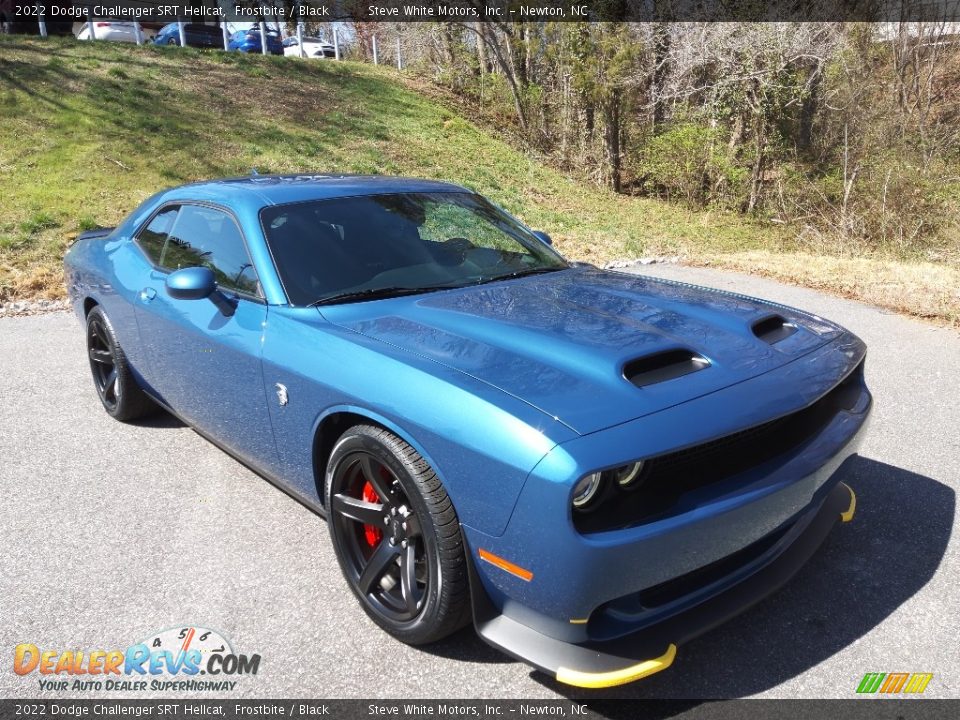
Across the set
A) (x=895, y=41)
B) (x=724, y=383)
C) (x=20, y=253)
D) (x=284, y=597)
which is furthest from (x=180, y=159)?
(x=895, y=41)

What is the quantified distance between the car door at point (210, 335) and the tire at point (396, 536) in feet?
1.85

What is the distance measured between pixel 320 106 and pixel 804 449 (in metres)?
17.1

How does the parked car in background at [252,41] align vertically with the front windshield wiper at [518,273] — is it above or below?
above

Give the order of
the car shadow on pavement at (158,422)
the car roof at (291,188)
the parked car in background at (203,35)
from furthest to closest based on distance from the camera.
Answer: the parked car in background at (203,35) < the car shadow on pavement at (158,422) < the car roof at (291,188)

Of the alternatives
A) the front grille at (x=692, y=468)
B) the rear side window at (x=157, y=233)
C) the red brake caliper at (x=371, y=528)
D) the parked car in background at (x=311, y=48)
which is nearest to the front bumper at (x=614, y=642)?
the front grille at (x=692, y=468)

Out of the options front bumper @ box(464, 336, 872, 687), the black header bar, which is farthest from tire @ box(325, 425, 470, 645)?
the black header bar

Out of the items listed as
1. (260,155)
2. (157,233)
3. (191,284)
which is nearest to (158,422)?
(157,233)

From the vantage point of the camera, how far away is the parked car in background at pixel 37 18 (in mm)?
20094

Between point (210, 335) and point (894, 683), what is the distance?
2.84 m

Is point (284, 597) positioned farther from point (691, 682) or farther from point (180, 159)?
point (180, 159)

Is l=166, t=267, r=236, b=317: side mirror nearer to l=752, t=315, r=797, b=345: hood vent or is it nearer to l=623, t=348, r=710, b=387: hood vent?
l=623, t=348, r=710, b=387: hood vent

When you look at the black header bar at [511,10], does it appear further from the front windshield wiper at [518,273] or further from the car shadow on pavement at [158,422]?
the car shadow on pavement at [158,422]

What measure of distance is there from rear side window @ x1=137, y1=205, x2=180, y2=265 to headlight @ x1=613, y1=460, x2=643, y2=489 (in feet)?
9.60

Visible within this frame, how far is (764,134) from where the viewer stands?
16.2 meters
